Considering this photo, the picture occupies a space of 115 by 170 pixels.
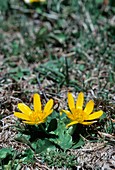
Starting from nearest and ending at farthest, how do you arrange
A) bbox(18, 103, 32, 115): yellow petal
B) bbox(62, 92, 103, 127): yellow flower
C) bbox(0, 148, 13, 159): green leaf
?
bbox(0, 148, 13, 159): green leaf → bbox(62, 92, 103, 127): yellow flower → bbox(18, 103, 32, 115): yellow petal

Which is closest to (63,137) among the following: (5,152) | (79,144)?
(79,144)

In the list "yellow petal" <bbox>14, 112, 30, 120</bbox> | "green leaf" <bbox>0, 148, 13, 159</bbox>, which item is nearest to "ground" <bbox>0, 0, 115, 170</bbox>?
"green leaf" <bbox>0, 148, 13, 159</bbox>

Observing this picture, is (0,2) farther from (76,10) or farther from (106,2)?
(106,2)

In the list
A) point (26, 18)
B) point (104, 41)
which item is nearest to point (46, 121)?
point (104, 41)

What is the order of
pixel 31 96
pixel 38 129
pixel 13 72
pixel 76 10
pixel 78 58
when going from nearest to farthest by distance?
pixel 38 129 < pixel 31 96 < pixel 13 72 < pixel 78 58 < pixel 76 10

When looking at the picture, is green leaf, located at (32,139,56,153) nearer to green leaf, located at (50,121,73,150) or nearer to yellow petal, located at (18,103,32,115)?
green leaf, located at (50,121,73,150)
